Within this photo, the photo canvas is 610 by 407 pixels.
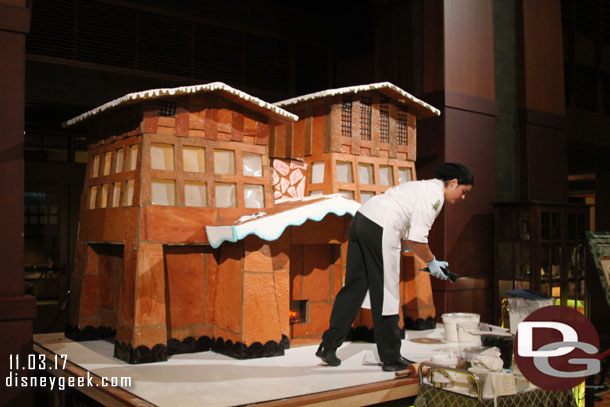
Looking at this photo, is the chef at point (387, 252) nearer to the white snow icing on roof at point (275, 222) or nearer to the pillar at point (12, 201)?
the white snow icing on roof at point (275, 222)

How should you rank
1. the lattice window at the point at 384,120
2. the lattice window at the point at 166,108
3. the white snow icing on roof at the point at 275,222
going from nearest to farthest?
the white snow icing on roof at the point at 275,222 → the lattice window at the point at 166,108 → the lattice window at the point at 384,120

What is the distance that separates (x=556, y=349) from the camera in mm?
4016

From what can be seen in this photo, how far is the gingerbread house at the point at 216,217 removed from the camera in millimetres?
4473

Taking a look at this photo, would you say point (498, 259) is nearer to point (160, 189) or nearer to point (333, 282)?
point (333, 282)

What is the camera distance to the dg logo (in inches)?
150

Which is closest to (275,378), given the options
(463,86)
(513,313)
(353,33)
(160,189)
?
(160,189)

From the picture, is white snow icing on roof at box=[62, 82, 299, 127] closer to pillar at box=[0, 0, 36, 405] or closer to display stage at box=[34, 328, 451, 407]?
pillar at box=[0, 0, 36, 405]

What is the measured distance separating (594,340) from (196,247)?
303cm

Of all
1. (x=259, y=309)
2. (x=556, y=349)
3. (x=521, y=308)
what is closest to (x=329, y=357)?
(x=259, y=309)

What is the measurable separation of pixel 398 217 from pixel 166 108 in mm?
1938

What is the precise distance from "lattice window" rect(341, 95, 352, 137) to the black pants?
1295mm

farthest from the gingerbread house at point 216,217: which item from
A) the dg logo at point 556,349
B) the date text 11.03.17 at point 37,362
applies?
the dg logo at point 556,349

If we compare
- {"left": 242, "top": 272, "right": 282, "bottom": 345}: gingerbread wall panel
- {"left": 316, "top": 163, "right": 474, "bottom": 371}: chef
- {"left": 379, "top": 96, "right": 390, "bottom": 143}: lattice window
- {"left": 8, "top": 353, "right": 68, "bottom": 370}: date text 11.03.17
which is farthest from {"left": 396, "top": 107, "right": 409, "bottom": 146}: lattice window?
{"left": 8, "top": 353, "right": 68, "bottom": 370}: date text 11.03.17

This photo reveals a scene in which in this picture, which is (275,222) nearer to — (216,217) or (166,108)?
(216,217)
